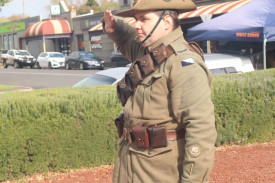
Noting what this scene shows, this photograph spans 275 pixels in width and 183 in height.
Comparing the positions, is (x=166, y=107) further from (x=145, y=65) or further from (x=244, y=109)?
(x=244, y=109)

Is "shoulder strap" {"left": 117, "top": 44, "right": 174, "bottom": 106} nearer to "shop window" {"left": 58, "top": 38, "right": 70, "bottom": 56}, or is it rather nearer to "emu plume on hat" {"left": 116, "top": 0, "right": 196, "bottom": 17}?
"emu plume on hat" {"left": 116, "top": 0, "right": 196, "bottom": 17}

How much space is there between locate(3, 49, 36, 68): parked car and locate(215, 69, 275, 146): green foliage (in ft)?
100

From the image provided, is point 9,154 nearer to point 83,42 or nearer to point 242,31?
point 242,31

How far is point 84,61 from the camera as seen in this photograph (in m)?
27.4

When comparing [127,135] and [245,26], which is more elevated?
[245,26]

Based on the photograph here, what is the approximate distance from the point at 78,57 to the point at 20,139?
2387 cm

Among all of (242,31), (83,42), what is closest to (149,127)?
(242,31)

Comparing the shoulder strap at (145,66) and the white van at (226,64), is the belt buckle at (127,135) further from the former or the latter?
the white van at (226,64)

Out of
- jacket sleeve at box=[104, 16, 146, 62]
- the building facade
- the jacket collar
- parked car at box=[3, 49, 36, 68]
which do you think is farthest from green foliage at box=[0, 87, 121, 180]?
parked car at box=[3, 49, 36, 68]

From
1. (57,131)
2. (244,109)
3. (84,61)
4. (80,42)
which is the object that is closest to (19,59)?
(80,42)

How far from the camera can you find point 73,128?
473 cm

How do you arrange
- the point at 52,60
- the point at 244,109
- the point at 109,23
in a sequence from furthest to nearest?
the point at 52,60
the point at 244,109
the point at 109,23

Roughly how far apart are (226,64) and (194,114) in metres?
6.13

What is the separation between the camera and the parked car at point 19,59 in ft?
114
